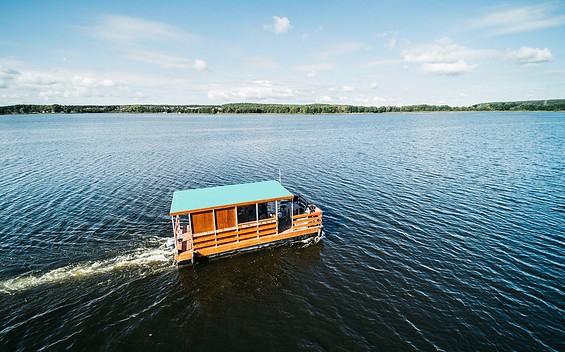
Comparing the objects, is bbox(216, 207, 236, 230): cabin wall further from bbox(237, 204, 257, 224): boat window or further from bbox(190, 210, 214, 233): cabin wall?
bbox(237, 204, 257, 224): boat window

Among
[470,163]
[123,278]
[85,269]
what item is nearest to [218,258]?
[123,278]

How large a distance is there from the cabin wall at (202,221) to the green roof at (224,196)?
Result: 0.56 m

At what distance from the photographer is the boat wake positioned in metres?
15.2

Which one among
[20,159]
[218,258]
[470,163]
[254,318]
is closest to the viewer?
[254,318]

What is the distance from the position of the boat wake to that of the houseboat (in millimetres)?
1302

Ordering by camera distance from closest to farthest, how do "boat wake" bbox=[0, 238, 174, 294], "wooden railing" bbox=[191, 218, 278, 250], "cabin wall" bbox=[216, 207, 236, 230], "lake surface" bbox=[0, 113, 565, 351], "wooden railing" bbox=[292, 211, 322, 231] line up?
"lake surface" bbox=[0, 113, 565, 351], "boat wake" bbox=[0, 238, 174, 294], "wooden railing" bbox=[191, 218, 278, 250], "cabin wall" bbox=[216, 207, 236, 230], "wooden railing" bbox=[292, 211, 322, 231]

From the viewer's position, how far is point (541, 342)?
11.9 meters

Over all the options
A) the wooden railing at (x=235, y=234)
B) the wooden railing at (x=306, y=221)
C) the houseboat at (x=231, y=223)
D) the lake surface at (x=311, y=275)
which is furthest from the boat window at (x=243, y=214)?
the wooden railing at (x=306, y=221)

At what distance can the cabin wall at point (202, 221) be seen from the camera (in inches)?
680

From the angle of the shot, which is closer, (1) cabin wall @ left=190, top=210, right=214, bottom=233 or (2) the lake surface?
(2) the lake surface

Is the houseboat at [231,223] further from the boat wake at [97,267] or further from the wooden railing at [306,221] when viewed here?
the boat wake at [97,267]

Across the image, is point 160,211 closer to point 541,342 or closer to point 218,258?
point 218,258

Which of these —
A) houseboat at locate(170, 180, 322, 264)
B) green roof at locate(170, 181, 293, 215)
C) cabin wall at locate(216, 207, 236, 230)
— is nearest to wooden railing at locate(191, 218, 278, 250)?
houseboat at locate(170, 180, 322, 264)

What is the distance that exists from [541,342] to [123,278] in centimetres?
1981
